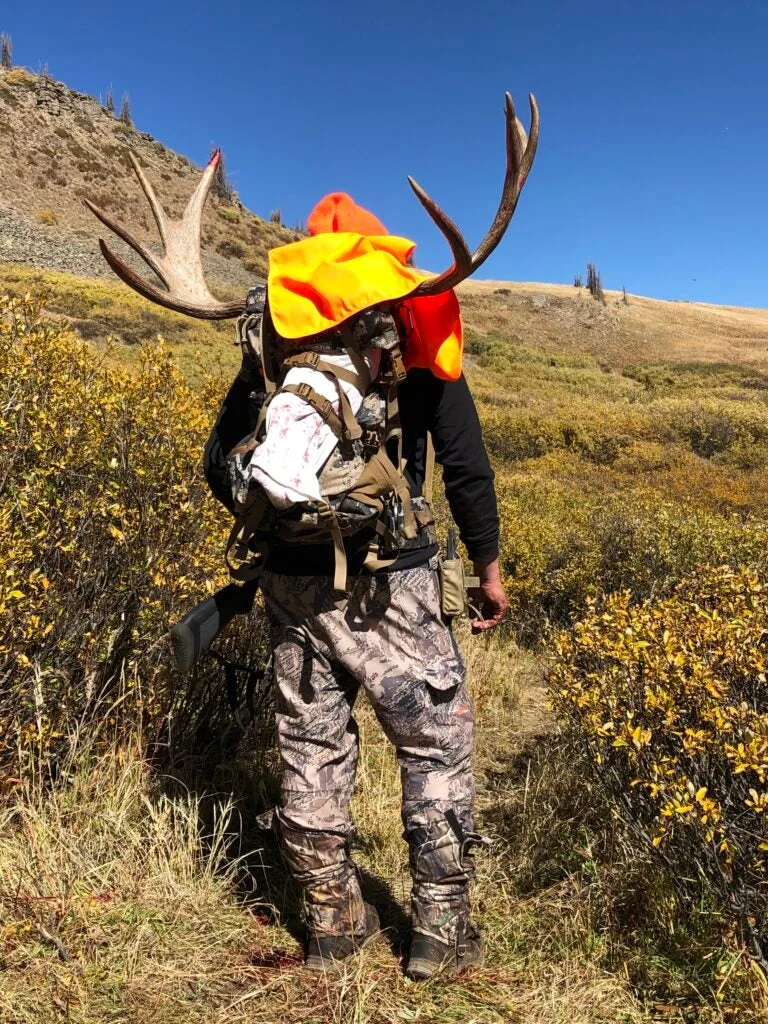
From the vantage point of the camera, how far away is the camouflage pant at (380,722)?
1861 mm

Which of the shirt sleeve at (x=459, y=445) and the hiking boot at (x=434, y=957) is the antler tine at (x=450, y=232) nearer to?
the shirt sleeve at (x=459, y=445)

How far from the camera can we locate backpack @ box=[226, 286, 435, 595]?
158cm

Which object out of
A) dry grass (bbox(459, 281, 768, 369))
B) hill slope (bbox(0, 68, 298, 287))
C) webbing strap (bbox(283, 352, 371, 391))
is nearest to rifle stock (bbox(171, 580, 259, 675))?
webbing strap (bbox(283, 352, 371, 391))

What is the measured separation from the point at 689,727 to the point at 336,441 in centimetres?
136

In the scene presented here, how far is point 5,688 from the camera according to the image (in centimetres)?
234

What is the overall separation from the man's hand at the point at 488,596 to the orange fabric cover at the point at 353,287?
2.00 feet

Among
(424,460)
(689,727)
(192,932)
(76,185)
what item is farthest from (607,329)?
(192,932)

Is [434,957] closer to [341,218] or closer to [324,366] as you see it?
[324,366]

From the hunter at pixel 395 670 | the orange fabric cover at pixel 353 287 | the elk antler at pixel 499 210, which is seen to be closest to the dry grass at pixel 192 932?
the hunter at pixel 395 670

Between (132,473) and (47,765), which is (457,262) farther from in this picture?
(47,765)

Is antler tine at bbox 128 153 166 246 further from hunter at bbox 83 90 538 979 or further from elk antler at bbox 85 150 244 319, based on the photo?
hunter at bbox 83 90 538 979

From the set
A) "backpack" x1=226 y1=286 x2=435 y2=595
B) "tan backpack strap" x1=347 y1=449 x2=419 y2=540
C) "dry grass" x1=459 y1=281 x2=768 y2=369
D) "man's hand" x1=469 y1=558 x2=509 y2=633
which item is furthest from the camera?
"dry grass" x1=459 y1=281 x2=768 y2=369

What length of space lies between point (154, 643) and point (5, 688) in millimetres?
544

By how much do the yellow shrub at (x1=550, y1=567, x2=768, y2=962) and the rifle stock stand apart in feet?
3.84
